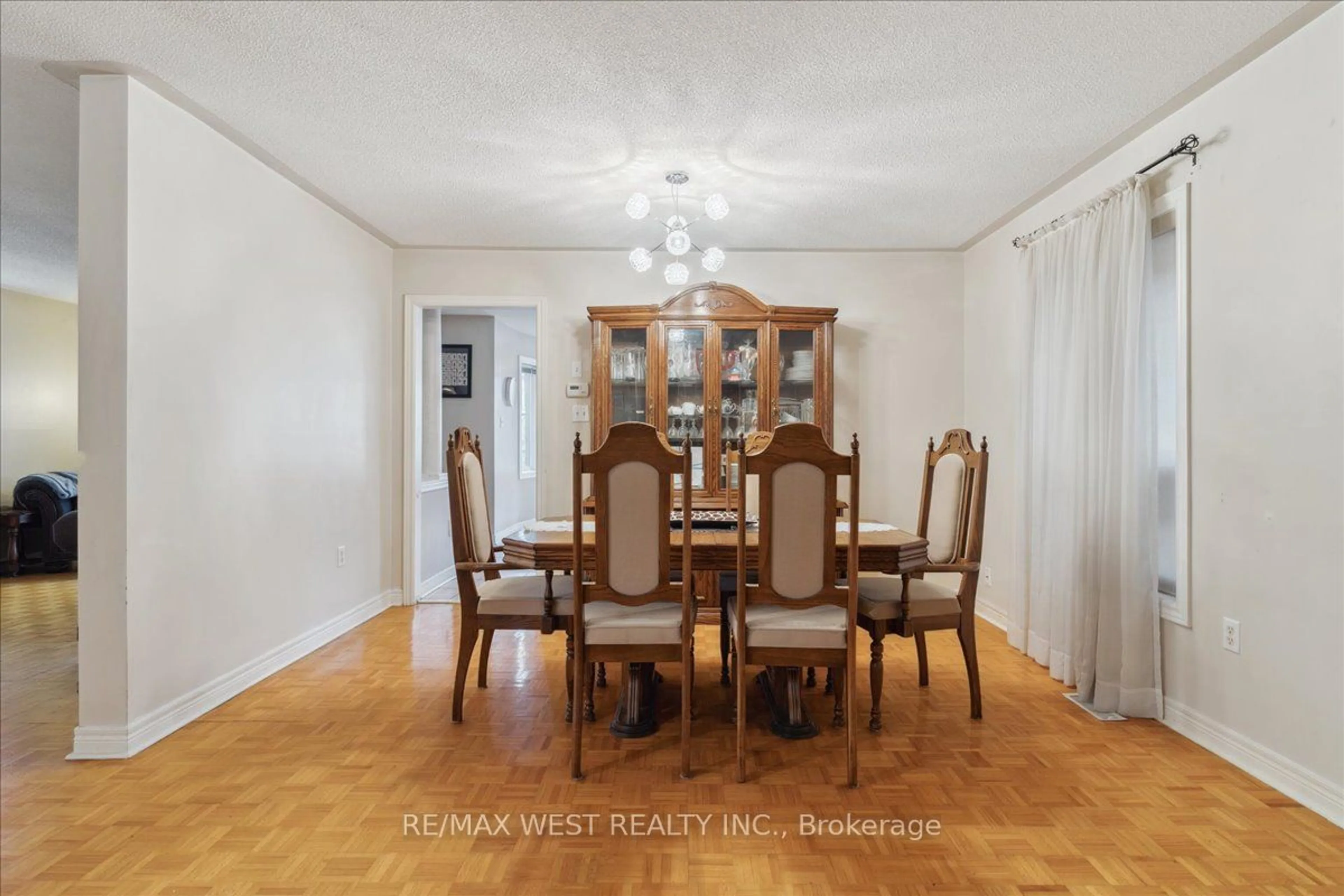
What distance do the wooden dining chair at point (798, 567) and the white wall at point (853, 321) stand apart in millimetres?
2562

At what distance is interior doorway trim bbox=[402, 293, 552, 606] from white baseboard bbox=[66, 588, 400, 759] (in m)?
0.69

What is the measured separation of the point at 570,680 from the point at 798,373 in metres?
2.45

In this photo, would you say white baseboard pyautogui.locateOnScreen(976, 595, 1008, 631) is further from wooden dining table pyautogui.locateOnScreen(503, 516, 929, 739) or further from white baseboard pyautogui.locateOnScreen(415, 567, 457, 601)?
white baseboard pyautogui.locateOnScreen(415, 567, 457, 601)

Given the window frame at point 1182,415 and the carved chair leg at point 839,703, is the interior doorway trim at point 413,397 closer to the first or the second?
the carved chair leg at point 839,703

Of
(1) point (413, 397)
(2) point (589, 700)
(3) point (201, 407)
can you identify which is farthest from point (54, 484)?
(2) point (589, 700)

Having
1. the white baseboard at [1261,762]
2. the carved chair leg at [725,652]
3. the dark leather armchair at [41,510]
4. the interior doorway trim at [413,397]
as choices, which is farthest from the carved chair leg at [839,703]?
the dark leather armchair at [41,510]

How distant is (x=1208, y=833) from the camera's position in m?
1.91

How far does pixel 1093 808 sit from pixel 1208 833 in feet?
0.86

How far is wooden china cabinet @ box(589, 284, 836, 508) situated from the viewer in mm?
4320

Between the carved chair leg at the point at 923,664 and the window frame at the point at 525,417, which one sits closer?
the carved chair leg at the point at 923,664

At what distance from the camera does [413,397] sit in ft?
15.2

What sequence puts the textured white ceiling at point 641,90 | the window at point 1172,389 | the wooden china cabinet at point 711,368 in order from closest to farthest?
the textured white ceiling at point 641,90, the window at point 1172,389, the wooden china cabinet at point 711,368

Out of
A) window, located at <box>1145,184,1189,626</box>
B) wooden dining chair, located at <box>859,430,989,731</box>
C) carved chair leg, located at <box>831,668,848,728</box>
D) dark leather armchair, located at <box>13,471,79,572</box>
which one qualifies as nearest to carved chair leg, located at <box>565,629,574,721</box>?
carved chair leg, located at <box>831,668,848,728</box>

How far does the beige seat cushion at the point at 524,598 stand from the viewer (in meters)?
2.62
